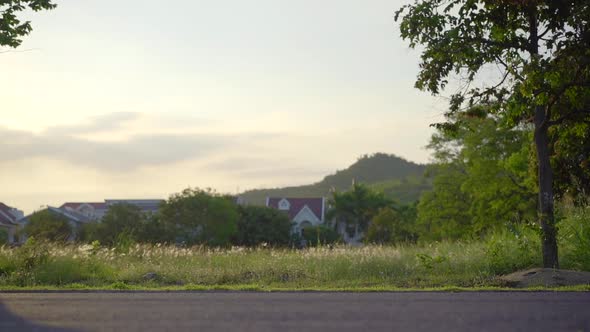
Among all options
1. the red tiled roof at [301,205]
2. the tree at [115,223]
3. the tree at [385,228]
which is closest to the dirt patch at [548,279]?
the tree at [115,223]

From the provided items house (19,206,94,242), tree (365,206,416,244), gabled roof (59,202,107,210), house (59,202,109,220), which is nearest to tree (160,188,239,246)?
house (19,206,94,242)

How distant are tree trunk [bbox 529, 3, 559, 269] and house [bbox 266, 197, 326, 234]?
8521cm

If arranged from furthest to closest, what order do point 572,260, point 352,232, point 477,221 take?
1. point 352,232
2. point 477,221
3. point 572,260

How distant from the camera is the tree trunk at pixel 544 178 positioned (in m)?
17.3

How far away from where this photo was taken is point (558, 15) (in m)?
17.4

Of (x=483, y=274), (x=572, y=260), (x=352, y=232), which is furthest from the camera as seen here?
(x=352, y=232)

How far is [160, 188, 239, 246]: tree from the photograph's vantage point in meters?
73.4

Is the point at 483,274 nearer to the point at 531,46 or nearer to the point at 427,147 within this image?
the point at 531,46

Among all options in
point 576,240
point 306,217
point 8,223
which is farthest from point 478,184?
point 8,223

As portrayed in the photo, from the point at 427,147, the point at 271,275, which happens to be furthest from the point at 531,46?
the point at 427,147

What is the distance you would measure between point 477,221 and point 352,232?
47.3 meters

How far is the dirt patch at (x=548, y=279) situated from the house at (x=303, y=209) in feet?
286

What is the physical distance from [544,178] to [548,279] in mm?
3255

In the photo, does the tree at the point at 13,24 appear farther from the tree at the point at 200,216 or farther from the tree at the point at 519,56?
the tree at the point at 200,216
